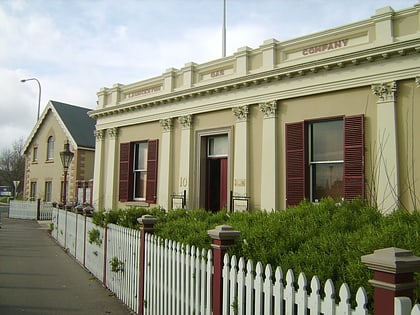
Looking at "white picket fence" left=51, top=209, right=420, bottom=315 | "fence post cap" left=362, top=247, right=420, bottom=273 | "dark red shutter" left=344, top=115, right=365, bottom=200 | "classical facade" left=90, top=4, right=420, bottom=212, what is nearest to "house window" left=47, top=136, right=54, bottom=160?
"classical facade" left=90, top=4, right=420, bottom=212

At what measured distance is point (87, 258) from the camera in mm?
9617

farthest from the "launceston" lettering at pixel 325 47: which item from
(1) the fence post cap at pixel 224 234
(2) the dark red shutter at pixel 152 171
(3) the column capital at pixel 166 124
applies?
(1) the fence post cap at pixel 224 234

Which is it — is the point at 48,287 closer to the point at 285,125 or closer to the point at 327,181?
the point at 327,181

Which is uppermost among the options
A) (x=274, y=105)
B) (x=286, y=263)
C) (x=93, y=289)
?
(x=274, y=105)

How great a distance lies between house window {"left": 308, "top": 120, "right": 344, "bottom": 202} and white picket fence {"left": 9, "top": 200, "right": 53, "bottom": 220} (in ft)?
65.2

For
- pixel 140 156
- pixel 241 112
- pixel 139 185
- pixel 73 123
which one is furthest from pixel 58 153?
pixel 241 112

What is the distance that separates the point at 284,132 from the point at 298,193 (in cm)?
198

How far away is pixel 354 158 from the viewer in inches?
418

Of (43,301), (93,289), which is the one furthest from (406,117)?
(43,301)

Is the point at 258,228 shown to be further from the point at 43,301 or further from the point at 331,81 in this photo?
the point at 331,81

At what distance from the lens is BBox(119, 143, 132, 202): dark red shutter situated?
17406 millimetres

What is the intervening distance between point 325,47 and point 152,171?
8.29 meters

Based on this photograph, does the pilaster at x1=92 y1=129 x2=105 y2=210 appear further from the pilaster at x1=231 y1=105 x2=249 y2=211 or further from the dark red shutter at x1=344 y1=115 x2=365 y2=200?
the dark red shutter at x1=344 y1=115 x2=365 y2=200

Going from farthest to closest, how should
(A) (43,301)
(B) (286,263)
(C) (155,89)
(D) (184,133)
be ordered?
1. (C) (155,89)
2. (D) (184,133)
3. (A) (43,301)
4. (B) (286,263)
